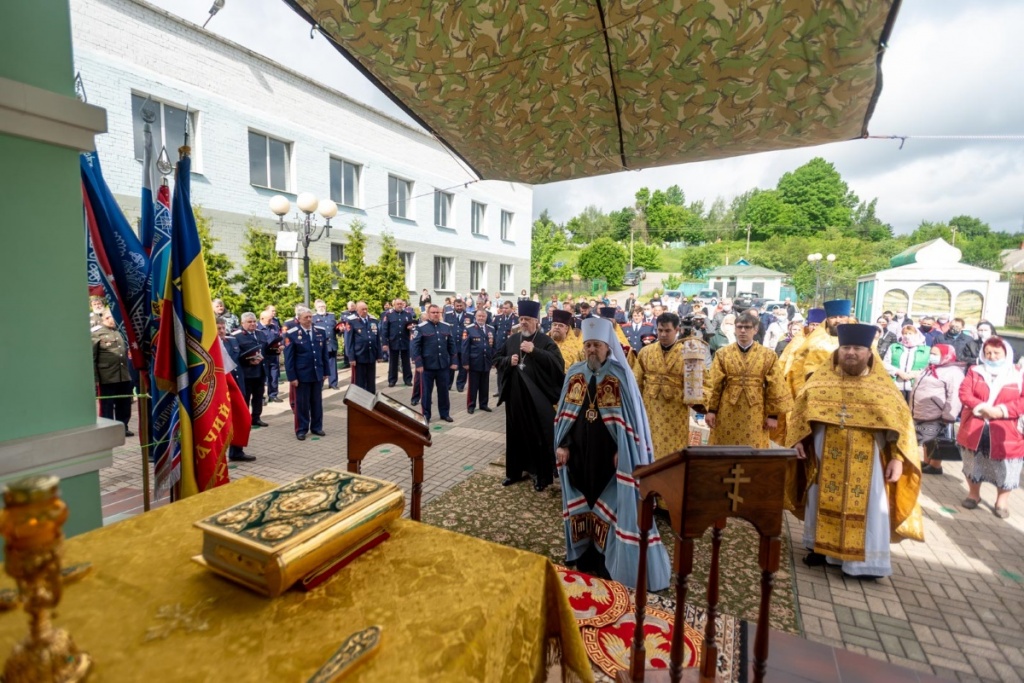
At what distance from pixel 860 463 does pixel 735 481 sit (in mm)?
3010

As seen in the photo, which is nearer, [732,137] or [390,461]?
[732,137]

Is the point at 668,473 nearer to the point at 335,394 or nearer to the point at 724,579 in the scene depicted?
the point at 724,579

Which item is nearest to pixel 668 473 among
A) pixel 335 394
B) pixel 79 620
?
pixel 79 620

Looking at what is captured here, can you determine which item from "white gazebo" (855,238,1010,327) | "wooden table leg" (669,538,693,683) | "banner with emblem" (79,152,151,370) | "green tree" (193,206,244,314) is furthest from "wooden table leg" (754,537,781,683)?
"white gazebo" (855,238,1010,327)

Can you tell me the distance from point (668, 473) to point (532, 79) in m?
2.38

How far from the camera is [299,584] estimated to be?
1289mm

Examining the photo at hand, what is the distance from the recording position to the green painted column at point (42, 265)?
2.06 meters

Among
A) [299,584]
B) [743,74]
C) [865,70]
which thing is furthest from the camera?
[743,74]

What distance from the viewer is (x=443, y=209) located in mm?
22906

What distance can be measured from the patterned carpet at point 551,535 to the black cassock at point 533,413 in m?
0.28

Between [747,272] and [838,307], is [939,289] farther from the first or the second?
[747,272]

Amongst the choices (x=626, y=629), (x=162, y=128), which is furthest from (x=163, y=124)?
(x=626, y=629)

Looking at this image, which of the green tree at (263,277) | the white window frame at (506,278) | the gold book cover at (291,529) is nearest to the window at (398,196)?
the green tree at (263,277)

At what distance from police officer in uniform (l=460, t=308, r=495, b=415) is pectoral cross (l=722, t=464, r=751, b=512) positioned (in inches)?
327
